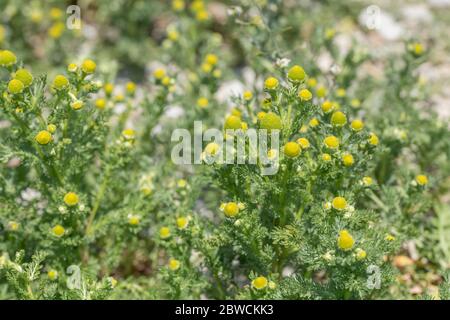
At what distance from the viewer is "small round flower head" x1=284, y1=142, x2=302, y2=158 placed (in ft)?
7.90

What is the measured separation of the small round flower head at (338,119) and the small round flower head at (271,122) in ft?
1.06

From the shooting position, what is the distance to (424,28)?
18.5ft

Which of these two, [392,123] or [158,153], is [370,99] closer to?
[392,123]

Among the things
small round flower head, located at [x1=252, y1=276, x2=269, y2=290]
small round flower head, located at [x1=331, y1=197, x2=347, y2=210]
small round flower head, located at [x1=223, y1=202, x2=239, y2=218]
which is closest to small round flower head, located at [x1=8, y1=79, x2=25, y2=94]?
small round flower head, located at [x1=223, y1=202, x2=239, y2=218]

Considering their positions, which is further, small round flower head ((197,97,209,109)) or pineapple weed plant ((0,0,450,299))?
small round flower head ((197,97,209,109))

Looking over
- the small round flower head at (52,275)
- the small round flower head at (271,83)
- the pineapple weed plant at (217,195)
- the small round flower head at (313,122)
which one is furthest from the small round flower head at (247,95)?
the small round flower head at (52,275)

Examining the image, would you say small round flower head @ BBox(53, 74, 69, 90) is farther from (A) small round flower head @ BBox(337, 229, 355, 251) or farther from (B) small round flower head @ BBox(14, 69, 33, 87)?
(A) small round flower head @ BBox(337, 229, 355, 251)

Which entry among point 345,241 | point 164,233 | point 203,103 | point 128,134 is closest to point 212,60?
point 203,103

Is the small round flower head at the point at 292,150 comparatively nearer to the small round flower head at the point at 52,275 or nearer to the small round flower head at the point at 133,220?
the small round flower head at the point at 133,220

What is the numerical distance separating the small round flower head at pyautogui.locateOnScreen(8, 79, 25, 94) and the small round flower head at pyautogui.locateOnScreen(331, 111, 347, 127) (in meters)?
1.35

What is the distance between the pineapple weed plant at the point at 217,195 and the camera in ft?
8.45

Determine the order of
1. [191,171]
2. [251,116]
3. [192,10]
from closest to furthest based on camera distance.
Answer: [251,116], [191,171], [192,10]
